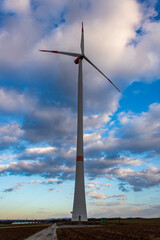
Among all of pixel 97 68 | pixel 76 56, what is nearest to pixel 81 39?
→ pixel 76 56

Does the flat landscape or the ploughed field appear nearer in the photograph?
the ploughed field

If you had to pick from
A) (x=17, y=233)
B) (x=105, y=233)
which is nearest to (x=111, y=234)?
(x=105, y=233)

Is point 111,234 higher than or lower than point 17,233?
lower

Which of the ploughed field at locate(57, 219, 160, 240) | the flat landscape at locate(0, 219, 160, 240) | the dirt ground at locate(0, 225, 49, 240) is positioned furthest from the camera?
the dirt ground at locate(0, 225, 49, 240)

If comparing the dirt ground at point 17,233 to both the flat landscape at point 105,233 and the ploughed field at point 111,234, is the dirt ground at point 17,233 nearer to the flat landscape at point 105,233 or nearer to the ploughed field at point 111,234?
the flat landscape at point 105,233

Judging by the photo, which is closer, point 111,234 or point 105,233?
point 111,234

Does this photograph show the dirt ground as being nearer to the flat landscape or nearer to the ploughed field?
the flat landscape

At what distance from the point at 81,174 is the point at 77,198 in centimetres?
712

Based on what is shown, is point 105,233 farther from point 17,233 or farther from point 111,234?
point 17,233

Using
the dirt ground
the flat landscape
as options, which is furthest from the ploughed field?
the dirt ground

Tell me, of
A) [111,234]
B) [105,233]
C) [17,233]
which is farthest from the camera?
[17,233]

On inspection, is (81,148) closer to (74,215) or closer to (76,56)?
(74,215)

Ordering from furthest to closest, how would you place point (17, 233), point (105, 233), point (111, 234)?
1. point (17, 233)
2. point (105, 233)
3. point (111, 234)

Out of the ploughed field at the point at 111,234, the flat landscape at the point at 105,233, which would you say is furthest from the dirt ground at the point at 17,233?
the ploughed field at the point at 111,234
